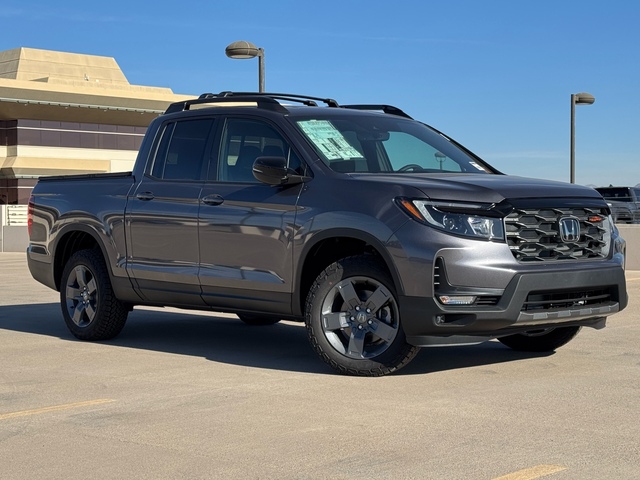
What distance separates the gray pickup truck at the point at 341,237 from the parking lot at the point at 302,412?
40 centimetres

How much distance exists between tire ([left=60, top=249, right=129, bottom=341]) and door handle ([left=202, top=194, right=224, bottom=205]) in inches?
62.3

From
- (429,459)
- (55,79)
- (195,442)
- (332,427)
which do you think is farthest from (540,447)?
(55,79)

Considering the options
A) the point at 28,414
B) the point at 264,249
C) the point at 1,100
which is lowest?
the point at 28,414

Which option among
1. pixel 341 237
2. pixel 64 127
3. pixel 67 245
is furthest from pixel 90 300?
pixel 64 127

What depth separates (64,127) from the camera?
5256 cm

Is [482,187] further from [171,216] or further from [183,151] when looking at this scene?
[183,151]

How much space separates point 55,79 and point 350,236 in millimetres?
46872

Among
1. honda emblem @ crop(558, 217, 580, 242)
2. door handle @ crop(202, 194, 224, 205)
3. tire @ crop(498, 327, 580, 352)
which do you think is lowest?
tire @ crop(498, 327, 580, 352)

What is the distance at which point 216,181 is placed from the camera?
9445 millimetres

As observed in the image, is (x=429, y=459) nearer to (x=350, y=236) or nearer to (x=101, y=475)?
(x=101, y=475)

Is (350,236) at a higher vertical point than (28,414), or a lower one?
higher

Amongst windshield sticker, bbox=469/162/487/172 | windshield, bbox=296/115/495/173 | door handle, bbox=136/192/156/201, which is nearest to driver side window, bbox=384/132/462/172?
windshield, bbox=296/115/495/173

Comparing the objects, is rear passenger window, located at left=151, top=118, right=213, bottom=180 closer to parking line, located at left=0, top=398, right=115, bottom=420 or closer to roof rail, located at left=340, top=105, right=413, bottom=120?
roof rail, located at left=340, top=105, right=413, bottom=120

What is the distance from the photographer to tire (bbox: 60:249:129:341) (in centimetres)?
1043
